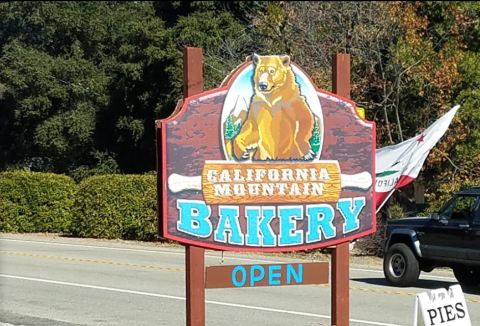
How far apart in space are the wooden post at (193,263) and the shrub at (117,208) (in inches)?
706

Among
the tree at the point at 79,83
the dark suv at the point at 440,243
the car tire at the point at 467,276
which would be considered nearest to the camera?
the dark suv at the point at 440,243

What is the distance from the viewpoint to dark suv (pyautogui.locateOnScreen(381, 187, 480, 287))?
14.3 m

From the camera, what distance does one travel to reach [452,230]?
→ 14.6 m

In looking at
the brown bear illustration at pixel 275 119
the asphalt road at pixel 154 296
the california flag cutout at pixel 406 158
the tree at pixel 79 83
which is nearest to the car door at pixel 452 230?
the asphalt road at pixel 154 296

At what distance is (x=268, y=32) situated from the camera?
1005 inches

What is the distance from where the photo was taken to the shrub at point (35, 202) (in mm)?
29281

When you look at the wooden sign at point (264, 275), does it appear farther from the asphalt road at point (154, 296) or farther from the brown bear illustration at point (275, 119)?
the asphalt road at point (154, 296)

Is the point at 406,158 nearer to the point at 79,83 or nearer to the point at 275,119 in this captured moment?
the point at 275,119

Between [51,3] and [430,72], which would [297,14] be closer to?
[430,72]

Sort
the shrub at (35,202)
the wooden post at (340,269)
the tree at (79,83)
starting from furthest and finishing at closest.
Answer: the tree at (79,83) < the shrub at (35,202) < the wooden post at (340,269)

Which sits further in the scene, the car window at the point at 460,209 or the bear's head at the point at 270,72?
the car window at the point at 460,209

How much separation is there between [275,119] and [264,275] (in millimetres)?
1506

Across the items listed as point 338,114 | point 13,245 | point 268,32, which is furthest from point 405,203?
point 338,114

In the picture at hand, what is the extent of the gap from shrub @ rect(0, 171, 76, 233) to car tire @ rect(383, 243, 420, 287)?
1624 cm
